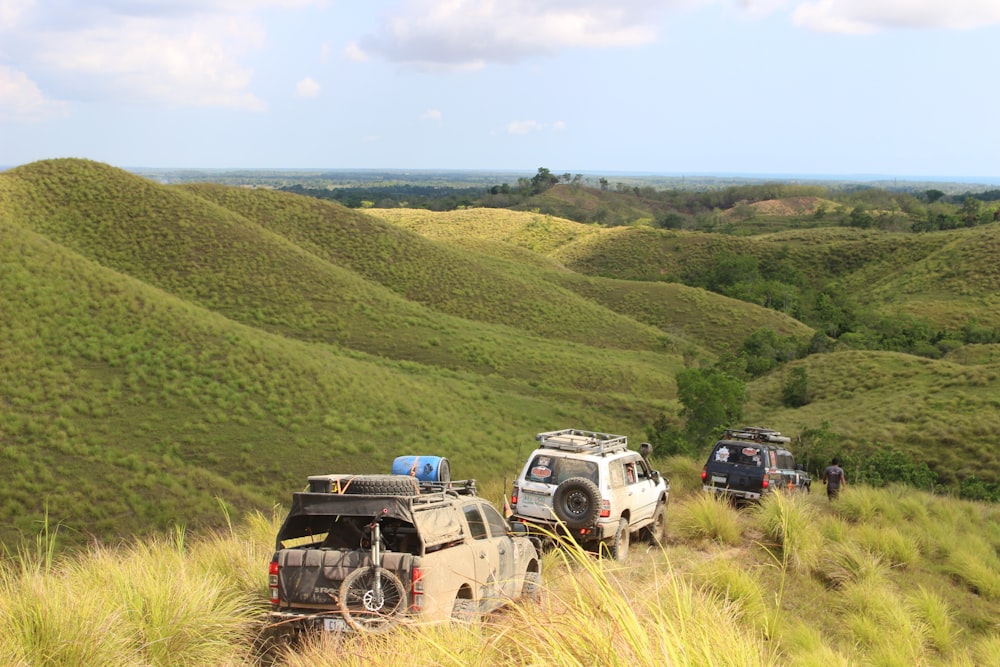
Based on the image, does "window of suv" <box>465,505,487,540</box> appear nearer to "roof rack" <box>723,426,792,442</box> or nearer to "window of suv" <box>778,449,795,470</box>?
Answer: "window of suv" <box>778,449,795,470</box>

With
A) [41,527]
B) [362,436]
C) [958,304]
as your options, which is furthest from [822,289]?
[41,527]

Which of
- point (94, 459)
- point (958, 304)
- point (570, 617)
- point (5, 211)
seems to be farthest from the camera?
point (958, 304)

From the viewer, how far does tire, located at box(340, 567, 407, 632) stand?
260 inches

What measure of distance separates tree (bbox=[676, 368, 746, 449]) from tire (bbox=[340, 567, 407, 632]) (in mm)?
27756

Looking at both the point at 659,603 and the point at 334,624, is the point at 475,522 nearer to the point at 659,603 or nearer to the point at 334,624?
the point at 334,624

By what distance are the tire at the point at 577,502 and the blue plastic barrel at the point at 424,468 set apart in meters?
1.73

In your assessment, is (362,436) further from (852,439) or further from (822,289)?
(822,289)

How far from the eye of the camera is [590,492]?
11695 millimetres

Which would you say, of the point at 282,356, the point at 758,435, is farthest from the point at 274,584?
the point at 282,356

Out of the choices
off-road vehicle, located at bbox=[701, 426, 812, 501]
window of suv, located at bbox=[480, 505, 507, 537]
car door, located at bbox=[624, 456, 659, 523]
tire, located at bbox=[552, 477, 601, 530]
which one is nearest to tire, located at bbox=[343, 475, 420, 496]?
window of suv, located at bbox=[480, 505, 507, 537]

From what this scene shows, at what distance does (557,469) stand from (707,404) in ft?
77.6

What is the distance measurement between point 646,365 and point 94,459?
125ft

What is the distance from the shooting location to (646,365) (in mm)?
56531

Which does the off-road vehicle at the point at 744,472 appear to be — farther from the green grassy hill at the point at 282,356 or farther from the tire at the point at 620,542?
the green grassy hill at the point at 282,356
